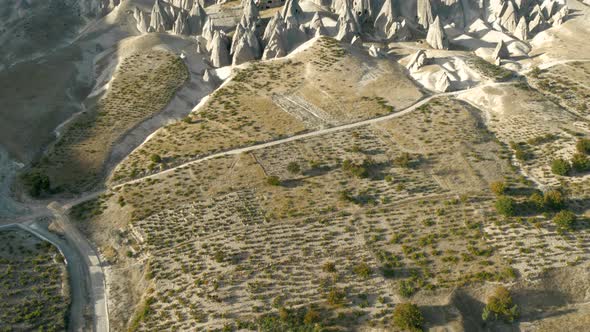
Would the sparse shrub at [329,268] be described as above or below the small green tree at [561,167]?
below

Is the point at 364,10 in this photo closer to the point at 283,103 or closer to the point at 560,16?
the point at 560,16

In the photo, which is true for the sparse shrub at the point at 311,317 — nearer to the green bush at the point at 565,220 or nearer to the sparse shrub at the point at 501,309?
the sparse shrub at the point at 501,309

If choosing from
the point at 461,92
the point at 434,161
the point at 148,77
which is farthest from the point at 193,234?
the point at 461,92

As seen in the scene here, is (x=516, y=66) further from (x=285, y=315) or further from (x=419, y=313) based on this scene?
(x=285, y=315)

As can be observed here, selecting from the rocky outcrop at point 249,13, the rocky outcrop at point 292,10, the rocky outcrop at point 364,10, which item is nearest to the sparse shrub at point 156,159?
the rocky outcrop at point 249,13

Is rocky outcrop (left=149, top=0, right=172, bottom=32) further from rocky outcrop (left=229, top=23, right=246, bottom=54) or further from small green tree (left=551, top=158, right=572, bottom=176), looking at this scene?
small green tree (left=551, top=158, right=572, bottom=176)
